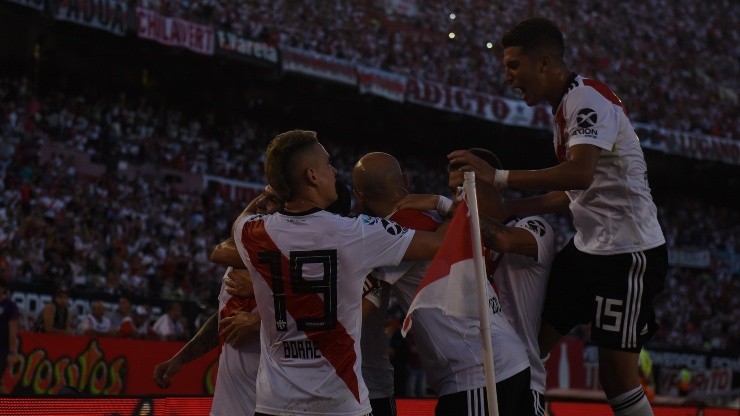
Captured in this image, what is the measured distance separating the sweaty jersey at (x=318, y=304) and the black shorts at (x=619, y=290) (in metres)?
1.10

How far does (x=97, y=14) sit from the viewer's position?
24.0 metres

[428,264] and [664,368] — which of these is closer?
[428,264]

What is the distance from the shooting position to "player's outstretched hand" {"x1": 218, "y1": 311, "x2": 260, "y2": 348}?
4.82 metres

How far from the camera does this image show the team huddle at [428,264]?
13.4 feet

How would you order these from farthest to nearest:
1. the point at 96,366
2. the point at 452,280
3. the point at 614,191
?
the point at 96,366 < the point at 614,191 < the point at 452,280

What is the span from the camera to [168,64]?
29.2 metres

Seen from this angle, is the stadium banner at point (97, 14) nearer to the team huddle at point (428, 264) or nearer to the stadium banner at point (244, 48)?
the stadium banner at point (244, 48)

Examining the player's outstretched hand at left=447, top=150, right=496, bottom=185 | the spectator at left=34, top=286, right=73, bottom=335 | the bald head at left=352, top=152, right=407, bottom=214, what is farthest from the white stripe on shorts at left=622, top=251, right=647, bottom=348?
the spectator at left=34, top=286, right=73, bottom=335

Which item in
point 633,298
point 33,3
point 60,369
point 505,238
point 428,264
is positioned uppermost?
point 33,3

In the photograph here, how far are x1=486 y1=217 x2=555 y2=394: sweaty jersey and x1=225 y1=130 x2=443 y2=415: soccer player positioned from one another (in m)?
0.84

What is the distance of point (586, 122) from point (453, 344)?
113 cm

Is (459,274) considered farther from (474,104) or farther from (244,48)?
(474,104)

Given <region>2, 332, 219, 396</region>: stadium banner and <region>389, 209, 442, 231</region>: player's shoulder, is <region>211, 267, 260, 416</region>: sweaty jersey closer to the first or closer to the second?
<region>389, 209, 442, 231</region>: player's shoulder

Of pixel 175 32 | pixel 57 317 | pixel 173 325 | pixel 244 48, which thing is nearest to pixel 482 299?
pixel 57 317
